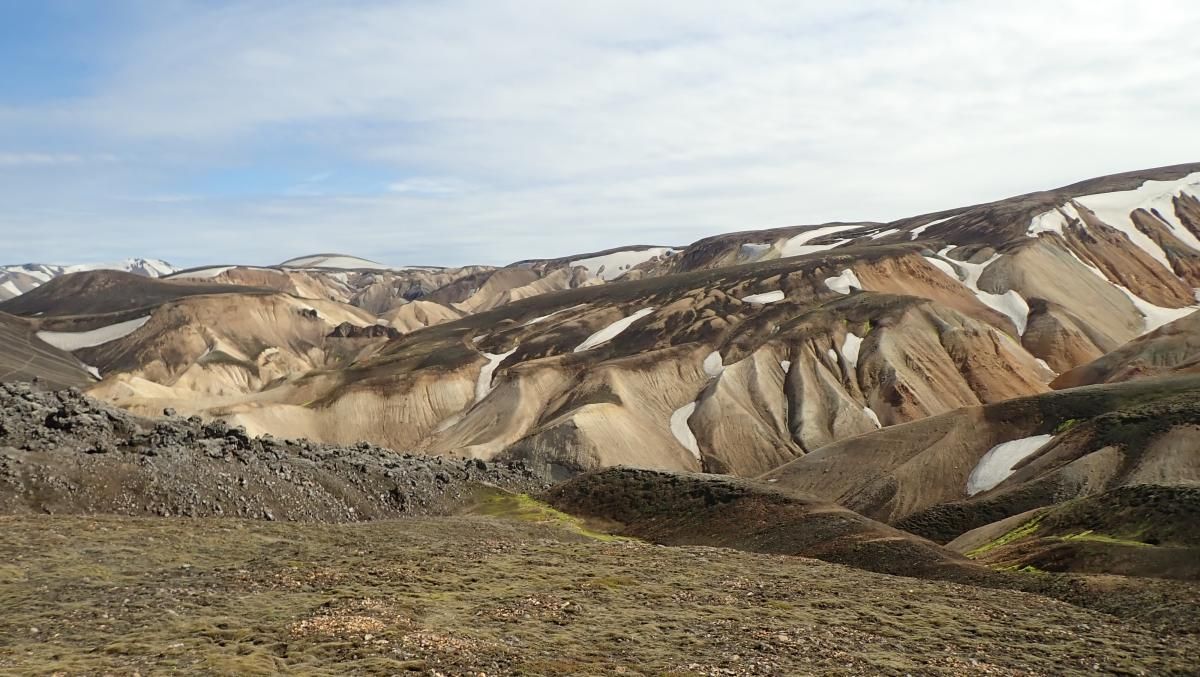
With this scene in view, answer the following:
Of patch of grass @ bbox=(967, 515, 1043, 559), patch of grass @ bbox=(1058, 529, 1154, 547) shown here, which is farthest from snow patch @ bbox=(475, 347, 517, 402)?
patch of grass @ bbox=(1058, 529, 1154, 547)

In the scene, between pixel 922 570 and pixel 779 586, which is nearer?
pixel 779 586

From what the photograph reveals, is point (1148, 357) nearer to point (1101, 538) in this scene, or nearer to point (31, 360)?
point (1101, 538)

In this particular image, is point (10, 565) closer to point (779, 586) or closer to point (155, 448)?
point (155, 448)

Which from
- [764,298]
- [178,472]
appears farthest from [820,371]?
[178,472]

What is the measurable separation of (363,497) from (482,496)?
27.0 feet

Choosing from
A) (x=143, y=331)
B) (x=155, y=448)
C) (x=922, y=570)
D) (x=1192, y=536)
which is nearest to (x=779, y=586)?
(x=922, y=570)

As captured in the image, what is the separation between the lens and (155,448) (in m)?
40.0

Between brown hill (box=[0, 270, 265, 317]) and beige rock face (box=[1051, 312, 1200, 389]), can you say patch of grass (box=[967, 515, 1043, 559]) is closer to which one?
beige rock face (box=[1051, 312, 1200, 389])

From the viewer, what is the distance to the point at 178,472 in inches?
1508

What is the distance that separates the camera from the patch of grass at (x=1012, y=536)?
3916 centimetres

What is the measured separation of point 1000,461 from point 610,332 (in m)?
66.6

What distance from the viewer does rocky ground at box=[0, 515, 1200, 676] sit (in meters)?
18.2

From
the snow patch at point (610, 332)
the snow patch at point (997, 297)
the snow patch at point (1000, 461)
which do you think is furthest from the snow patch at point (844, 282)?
the snow patch at point (1000, 461)

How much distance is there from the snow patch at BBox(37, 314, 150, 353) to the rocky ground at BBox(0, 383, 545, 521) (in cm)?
13337
